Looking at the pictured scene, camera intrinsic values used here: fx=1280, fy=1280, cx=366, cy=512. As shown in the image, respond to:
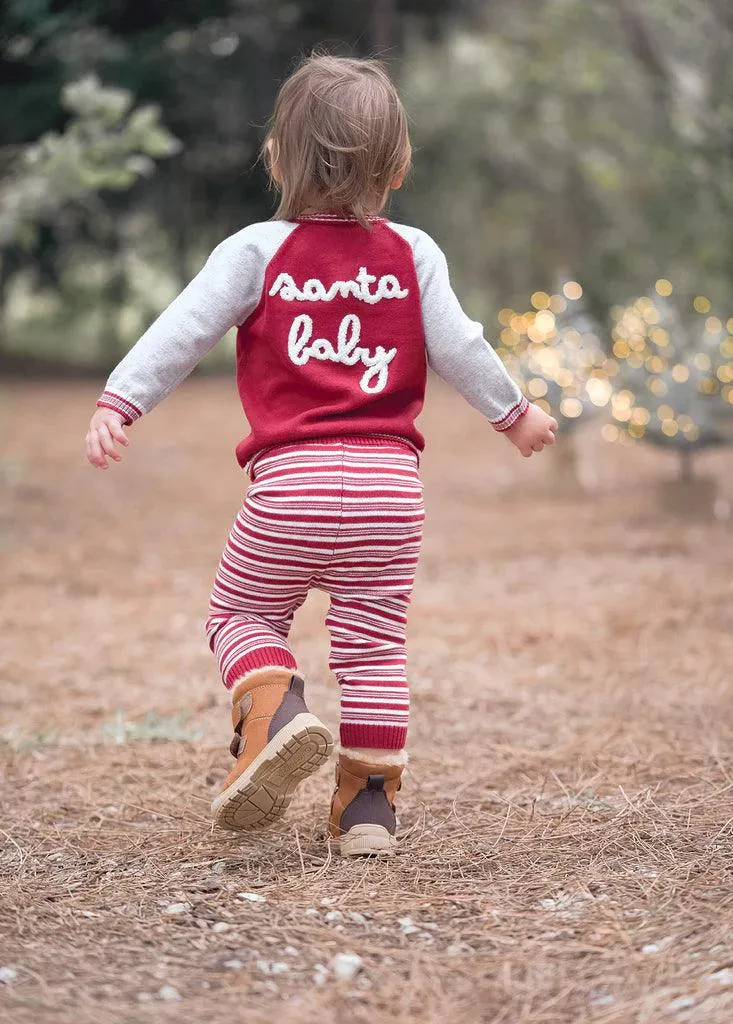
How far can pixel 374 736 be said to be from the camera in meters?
2.38

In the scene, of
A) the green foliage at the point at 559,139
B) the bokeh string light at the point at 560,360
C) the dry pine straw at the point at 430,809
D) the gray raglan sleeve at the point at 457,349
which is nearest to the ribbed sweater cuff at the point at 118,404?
the gray raglan sleeve at the point at 457,349

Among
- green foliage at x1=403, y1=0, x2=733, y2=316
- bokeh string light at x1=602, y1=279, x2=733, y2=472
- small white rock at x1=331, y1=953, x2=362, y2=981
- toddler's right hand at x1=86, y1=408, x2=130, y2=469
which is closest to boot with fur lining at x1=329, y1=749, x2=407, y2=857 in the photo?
small white rock at x1=331, y1=953, x2=362, y2=981

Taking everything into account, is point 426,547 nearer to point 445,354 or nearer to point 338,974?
point 445,354

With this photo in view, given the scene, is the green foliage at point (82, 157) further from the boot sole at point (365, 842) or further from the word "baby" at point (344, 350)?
the boot sole at point (365, 842)

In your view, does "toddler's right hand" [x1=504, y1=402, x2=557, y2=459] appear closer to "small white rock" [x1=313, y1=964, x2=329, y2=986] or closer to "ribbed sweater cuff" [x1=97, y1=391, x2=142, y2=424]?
"ribbed sweater cuff" [x1=97, y1=391, x2=142, y2=424]

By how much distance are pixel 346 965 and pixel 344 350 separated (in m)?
1.05

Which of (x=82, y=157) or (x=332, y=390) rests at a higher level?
(x=332, y=390)

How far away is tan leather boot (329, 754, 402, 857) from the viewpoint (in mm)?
2340

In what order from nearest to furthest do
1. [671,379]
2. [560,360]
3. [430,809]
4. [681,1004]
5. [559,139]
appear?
[681,1004] → [430,809] → [671,379] → [560,360] → [559,139]

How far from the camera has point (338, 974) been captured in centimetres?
183

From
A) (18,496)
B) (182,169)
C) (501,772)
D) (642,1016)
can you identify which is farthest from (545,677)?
(182,169)

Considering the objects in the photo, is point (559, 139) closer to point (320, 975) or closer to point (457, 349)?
point (457, 349)

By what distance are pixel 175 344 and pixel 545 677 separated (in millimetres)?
2020

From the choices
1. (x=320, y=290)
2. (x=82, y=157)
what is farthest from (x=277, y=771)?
(x=82, y=157)
